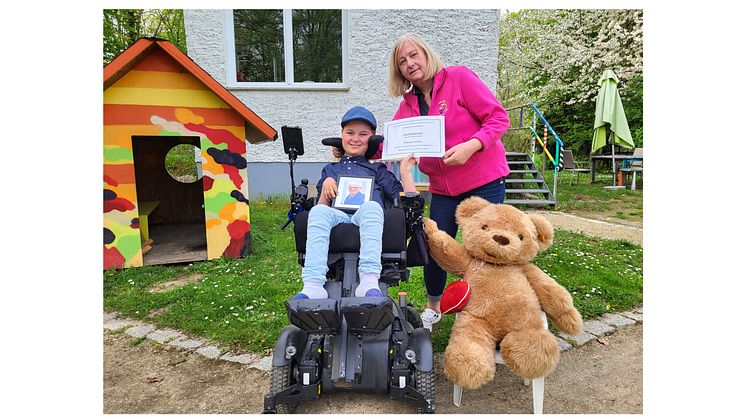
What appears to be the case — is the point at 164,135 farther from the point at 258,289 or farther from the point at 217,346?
the point at 217,346

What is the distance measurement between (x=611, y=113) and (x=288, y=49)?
8.24m

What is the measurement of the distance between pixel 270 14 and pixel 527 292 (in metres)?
8.24

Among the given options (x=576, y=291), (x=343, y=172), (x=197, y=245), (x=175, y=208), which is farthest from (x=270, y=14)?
(x=576, y=291)

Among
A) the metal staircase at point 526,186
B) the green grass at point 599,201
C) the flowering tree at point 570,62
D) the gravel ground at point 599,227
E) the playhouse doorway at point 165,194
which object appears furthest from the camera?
the flowering tree at point 570,62

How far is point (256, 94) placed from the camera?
28.6 ft

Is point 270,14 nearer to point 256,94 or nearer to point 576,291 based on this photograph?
point 256,94

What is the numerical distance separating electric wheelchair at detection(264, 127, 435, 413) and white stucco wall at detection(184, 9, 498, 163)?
267 inches

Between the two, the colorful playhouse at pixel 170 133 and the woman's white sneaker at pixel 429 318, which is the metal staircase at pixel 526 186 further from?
the woman's white sneaker at pixel 429 318

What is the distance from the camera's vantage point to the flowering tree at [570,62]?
14.1m

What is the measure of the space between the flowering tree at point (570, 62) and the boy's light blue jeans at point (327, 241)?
49.1 feet

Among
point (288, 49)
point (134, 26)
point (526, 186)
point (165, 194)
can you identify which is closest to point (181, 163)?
point (134, 26)

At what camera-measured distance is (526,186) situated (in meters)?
9.79

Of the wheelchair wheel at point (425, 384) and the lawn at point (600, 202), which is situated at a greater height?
the lawn at point (600, 202)

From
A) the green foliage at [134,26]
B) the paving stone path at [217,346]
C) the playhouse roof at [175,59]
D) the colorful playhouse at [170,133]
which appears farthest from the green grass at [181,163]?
the paving stone path at [217,346]
